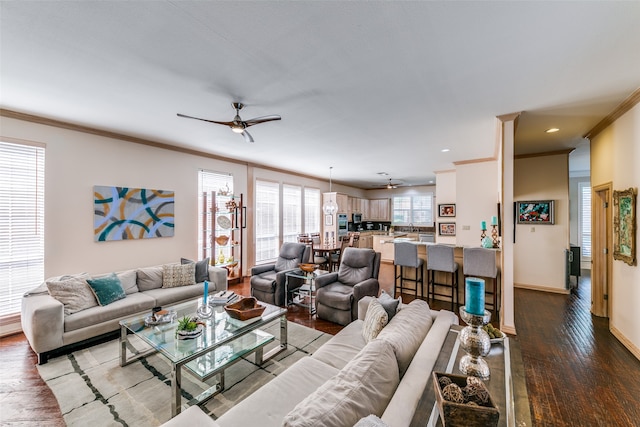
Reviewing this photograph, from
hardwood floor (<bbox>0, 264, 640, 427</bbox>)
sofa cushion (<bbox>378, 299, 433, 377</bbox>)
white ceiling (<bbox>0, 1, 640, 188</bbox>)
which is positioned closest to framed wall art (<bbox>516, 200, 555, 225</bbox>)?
white ceiling (<bbox>0, 1, 640, 188</bbox>)

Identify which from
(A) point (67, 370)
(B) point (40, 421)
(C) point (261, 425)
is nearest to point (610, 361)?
(C) point (261, 425)

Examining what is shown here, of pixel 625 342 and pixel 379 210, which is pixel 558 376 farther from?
pixel 379 210

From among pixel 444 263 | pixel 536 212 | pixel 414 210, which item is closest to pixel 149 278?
pixel 444 263

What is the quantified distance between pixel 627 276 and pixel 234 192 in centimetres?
622

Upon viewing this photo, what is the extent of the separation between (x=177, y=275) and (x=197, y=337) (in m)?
2.01

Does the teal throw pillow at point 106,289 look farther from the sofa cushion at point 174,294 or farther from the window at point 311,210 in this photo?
the window at point 311,210

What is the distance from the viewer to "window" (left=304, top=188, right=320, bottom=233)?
25.5ft

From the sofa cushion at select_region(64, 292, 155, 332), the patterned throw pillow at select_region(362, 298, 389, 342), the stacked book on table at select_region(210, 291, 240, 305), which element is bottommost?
the sofa cushion at select_region(64, 292, 155, 332)

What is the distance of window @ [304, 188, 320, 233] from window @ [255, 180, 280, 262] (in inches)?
48.0

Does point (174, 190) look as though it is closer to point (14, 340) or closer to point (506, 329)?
point (14, 340)

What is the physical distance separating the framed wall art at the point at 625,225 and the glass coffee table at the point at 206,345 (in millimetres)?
3939

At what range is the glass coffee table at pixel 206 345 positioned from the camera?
1.90m

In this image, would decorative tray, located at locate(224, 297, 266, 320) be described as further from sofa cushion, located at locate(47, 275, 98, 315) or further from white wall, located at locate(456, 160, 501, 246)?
white wall, located at locate(456, 160, 501, 246)

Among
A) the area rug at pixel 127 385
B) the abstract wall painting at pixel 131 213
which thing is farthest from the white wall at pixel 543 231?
the abstract wall painting at pixel 131 213
